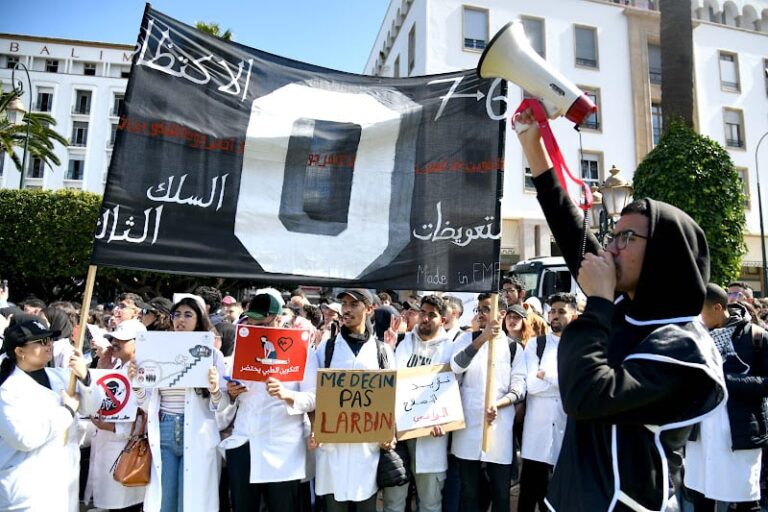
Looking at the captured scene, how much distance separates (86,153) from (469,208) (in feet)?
197

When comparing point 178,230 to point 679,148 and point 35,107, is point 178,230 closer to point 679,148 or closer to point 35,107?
point 679,148

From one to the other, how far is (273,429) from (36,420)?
1.61m

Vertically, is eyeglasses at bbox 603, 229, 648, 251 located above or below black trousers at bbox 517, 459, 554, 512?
above

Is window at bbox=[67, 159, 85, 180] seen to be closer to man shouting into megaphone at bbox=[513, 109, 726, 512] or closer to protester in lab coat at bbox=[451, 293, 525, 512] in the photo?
protester in lab coat at bbox=[451, 293, 525, 512]

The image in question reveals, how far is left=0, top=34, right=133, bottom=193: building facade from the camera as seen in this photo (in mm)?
54312

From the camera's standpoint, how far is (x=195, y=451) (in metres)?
4.22

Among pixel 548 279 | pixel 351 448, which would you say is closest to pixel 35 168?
pixel 548 279

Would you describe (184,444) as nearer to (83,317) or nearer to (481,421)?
(83,317)

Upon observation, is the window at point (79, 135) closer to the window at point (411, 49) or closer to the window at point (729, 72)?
the window at point (411, 49)

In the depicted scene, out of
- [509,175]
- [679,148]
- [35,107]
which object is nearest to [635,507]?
[679,148]

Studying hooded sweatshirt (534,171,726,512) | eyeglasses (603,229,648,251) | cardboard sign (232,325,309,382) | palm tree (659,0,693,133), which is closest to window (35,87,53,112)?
palm tree (659,0,693,133)

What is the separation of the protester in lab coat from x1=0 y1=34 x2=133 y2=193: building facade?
56.2 m

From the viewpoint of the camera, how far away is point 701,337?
165 centimetres

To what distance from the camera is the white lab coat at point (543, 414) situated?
4809 millimetres
